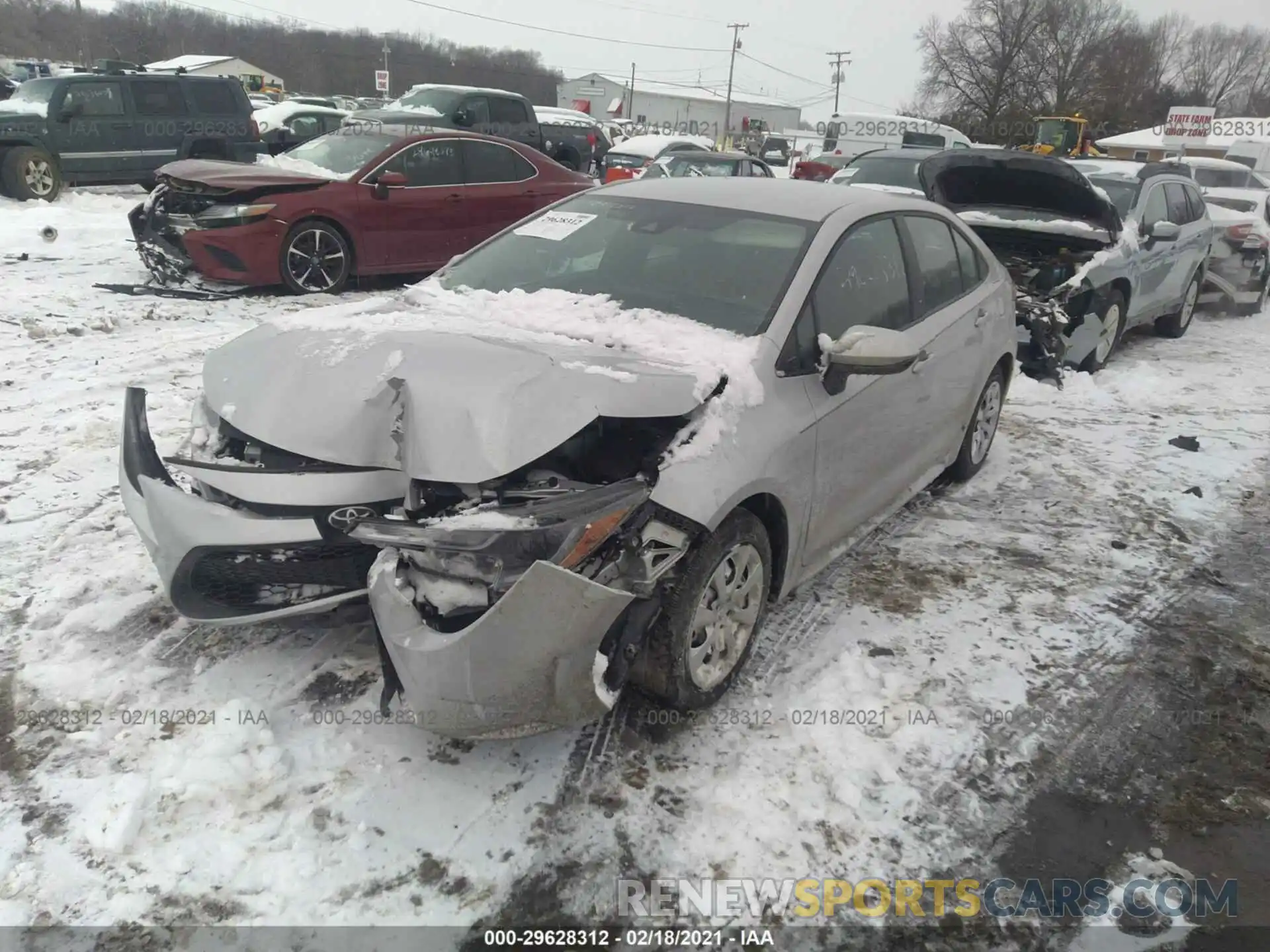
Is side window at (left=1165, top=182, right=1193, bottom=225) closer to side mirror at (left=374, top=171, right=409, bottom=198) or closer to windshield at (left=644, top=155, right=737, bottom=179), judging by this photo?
windshield at (left=644, top=155, right=737, bottom=179)

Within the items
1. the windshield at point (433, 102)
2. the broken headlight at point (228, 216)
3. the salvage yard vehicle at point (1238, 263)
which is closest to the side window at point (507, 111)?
the windshield at point (433, 102)

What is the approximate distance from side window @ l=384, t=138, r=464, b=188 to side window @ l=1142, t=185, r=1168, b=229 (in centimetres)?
671

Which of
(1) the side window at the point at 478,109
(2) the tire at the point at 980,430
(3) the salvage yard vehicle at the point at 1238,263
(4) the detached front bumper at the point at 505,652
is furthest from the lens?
(1) the side window at the point at 478,109

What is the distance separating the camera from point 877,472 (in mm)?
3789

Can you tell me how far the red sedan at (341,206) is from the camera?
7.73m

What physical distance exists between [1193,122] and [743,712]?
2373 centimetres

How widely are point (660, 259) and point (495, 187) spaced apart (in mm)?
6404

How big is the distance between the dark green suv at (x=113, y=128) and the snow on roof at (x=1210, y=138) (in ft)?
91.4

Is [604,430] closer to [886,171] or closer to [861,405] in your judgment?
[861,405]

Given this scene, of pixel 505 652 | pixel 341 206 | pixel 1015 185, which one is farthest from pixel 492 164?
pixel 505 652

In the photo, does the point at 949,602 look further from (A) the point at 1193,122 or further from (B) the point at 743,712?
(A) the point at 1193,122

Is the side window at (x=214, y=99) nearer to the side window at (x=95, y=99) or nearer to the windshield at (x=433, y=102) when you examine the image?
the side window at (x=95, y=99)

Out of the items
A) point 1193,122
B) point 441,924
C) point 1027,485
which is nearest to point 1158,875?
point 441,924

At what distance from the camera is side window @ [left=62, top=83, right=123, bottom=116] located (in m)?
12.7
